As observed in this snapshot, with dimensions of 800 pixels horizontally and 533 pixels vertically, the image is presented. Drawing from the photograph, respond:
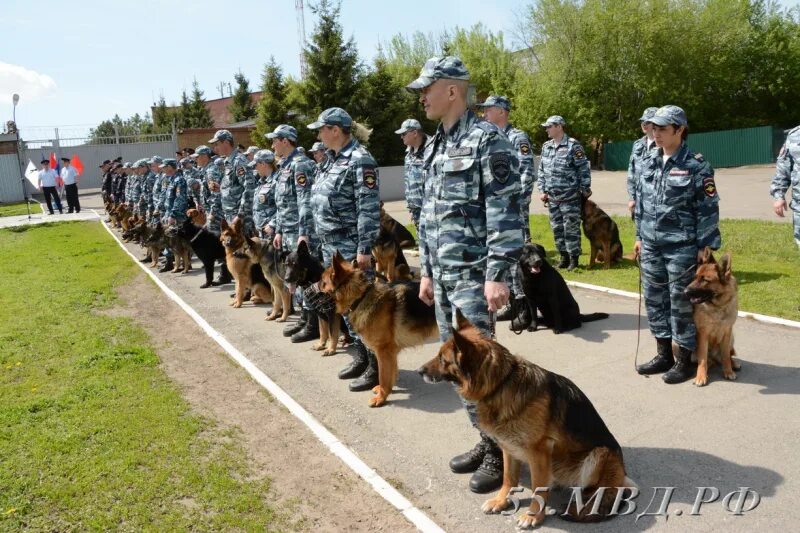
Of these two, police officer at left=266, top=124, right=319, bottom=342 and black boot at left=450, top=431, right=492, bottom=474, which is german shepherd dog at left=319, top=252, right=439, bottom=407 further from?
police officer at left=266, top=124, right=319, bottom=342

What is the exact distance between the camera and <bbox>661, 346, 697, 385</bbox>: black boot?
502 centimetres

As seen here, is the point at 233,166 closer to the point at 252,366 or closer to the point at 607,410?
the point at 252,366

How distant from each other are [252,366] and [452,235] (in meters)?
3.52

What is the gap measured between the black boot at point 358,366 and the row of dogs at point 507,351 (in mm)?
545

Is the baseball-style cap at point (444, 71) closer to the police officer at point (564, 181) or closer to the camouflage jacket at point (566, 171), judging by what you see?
the police officer at point (564, 181)

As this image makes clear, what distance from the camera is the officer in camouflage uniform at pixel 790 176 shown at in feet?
21.5

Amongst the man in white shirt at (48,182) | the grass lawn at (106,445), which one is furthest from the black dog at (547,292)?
the man in white shirt at (48,182)

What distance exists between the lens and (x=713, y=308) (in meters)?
4.87

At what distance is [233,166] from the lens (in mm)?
10164

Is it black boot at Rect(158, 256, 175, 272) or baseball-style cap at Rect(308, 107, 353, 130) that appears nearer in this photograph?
baseball-style cap at Rect(308, 107, 353, 130)

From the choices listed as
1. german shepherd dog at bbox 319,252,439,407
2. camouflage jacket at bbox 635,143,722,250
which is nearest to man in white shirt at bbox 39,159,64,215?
german shepherd dog at bbox 319,252,439,407

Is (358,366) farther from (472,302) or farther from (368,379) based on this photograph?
(472,302)

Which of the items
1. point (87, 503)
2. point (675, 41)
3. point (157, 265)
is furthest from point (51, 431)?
point (675, 41)

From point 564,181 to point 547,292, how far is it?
3.19 metres
